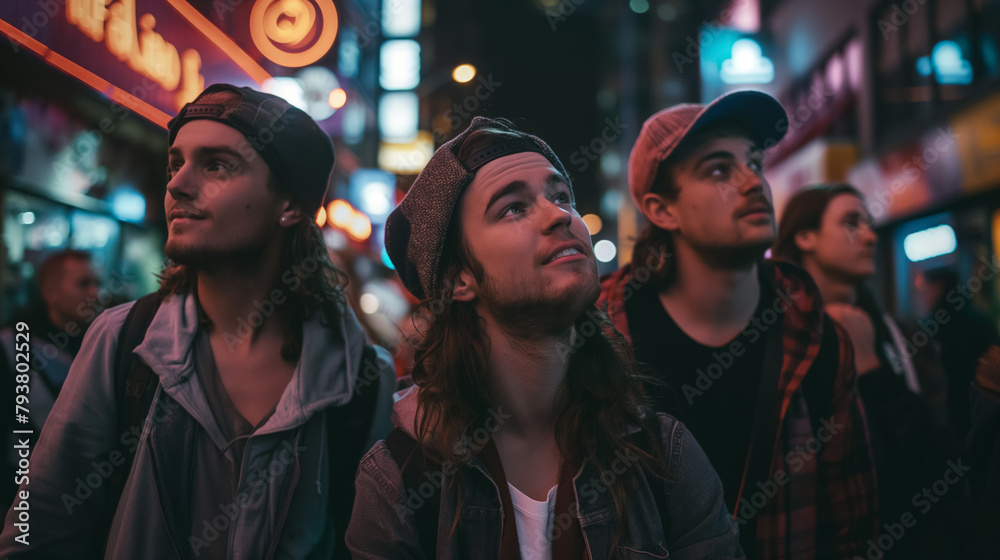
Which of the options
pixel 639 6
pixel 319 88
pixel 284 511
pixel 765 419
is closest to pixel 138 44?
pixel 284 511

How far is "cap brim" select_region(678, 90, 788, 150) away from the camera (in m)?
2.62

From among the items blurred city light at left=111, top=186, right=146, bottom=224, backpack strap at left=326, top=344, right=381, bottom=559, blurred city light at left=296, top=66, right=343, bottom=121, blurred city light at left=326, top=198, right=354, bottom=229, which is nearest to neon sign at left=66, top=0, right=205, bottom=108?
blurred city light at left=111, top=186, right=146, bottom=224

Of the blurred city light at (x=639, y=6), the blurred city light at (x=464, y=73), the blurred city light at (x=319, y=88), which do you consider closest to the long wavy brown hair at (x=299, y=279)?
the blurred city light at (x=464, y=73)

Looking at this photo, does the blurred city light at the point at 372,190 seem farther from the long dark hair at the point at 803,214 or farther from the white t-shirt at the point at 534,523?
the white t-shirt at the point at 534,523

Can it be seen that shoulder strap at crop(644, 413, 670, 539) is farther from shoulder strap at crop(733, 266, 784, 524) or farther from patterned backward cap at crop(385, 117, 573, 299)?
patterned backward cap at crop(385, 117, 573, 299)

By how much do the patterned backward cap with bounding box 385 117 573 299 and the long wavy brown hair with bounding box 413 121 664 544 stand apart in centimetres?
5

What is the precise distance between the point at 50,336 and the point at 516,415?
2.91 m

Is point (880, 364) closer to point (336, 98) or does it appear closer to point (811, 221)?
point (811, 221)

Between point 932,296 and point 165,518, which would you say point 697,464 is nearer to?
point 165,518

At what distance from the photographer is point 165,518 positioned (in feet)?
6.88

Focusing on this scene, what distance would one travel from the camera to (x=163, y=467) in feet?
7.04

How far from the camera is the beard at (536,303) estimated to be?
75.2 inches

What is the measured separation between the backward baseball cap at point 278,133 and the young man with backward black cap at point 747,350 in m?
1.53

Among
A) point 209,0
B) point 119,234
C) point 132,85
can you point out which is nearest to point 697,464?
point 132,85
